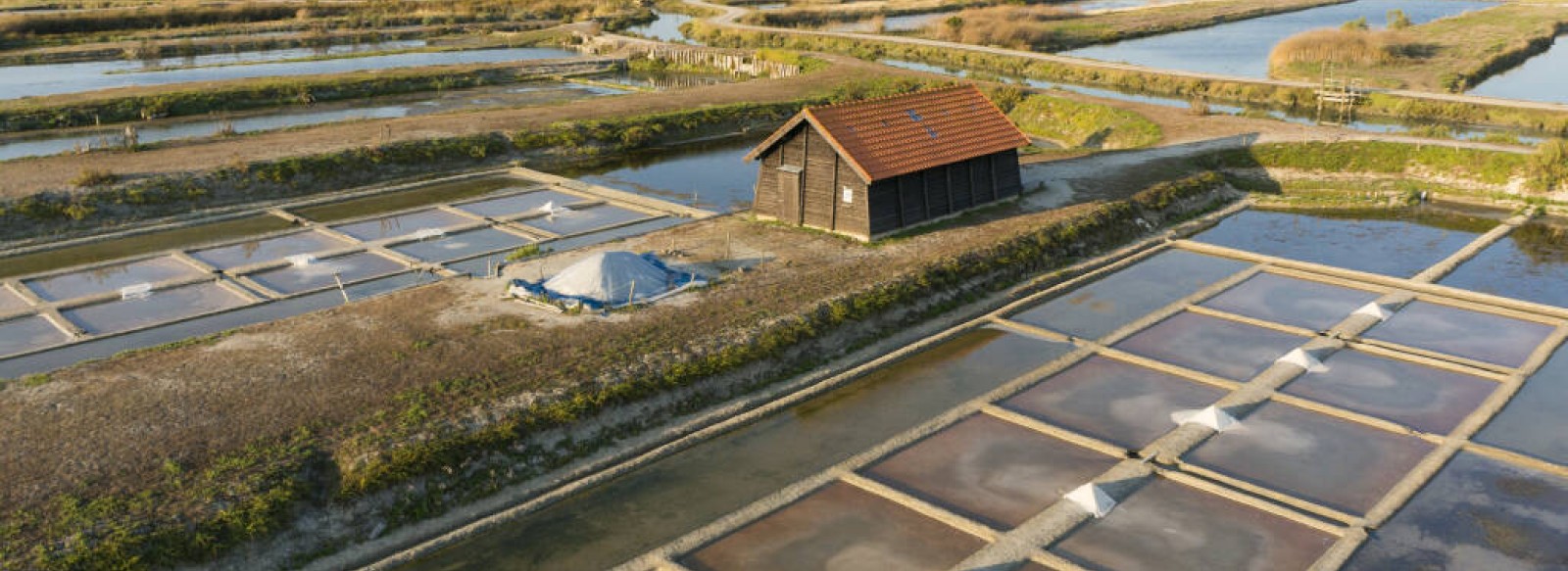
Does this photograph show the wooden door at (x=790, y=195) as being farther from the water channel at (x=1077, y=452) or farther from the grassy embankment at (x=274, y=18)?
the grassy embankment at (x=274, y=18)

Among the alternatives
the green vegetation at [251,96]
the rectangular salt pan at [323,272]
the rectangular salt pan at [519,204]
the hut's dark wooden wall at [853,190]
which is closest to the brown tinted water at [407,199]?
the rectangular salt pan at [519,204]

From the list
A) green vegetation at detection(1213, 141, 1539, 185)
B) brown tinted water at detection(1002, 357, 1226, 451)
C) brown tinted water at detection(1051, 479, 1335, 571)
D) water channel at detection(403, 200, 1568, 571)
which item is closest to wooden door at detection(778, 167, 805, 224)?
water channel at detection(403, 200, 1568, 571)

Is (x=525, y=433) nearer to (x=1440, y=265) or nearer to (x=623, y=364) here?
(x=623, y=364)

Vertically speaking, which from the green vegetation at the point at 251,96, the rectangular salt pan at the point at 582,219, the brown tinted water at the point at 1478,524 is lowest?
the brown tinted water at the point at 1478,524

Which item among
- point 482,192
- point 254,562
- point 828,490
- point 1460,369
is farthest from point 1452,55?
point 254,562

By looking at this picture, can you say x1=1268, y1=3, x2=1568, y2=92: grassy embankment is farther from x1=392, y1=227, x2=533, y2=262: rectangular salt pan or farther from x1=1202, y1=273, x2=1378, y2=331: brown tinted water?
x1=392, y1=227, x2=533, y2=262: rectangular salt pan

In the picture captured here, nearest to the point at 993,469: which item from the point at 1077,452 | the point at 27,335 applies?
the point at 1077,452
